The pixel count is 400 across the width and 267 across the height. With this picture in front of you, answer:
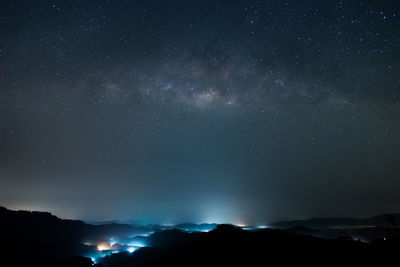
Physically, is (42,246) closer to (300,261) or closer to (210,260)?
(210,260)

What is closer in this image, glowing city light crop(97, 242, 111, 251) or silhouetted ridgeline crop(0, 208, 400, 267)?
silhouetted ridgeline crop(0, 208, 400, 267)

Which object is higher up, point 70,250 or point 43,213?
point 43,213

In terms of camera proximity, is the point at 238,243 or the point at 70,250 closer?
the point at 238,243

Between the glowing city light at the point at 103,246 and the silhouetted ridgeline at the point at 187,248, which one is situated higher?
the silhouetted ridgeline at the point at 187,248

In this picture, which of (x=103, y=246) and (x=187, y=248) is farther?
(x=103, y=246)

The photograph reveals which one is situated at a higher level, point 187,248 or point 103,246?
point 187,248

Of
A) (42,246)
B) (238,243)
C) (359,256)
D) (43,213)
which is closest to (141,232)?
(43,213)

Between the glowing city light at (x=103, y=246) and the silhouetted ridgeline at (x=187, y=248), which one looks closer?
the silhouetted ridgeline at (x=187, y=248)

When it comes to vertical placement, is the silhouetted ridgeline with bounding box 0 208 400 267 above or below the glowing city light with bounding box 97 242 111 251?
above
